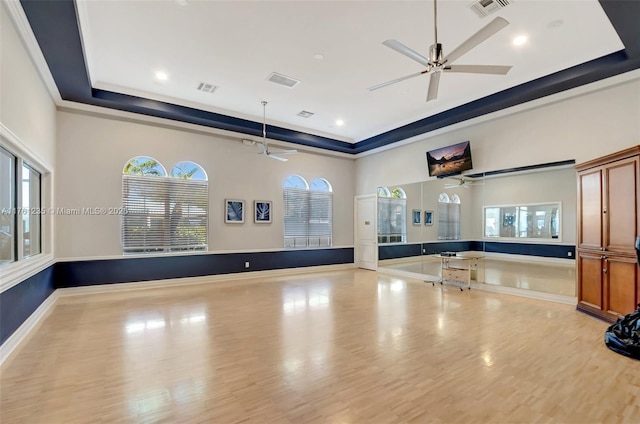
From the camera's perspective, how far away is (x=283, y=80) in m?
5.31

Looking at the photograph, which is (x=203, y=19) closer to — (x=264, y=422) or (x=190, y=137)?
(x=190, y=137)

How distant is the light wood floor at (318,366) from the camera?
2195 millimetres

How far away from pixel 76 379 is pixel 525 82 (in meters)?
7.29

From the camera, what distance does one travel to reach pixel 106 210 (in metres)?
6.05

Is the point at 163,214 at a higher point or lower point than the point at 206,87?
lower

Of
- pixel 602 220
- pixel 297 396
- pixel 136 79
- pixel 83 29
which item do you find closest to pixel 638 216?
pixel 602 220

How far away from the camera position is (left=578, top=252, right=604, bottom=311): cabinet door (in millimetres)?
4316

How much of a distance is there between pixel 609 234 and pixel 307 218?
6.33m

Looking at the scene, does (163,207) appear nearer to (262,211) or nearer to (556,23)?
(262,211)

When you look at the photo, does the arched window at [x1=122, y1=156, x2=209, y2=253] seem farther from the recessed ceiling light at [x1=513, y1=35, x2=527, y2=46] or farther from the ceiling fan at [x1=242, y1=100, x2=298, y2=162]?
the recessed ceiling light at [x1=513, y1=35, x2=527, y2=46]

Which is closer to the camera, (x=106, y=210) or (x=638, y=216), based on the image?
(x=638, y=216)

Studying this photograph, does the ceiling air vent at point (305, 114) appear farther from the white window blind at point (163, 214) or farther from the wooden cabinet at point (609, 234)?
the wooden cabinet at point (609, 234)

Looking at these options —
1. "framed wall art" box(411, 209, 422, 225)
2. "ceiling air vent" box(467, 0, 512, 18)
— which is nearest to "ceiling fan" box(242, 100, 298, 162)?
"framed wall art" box(411, 209, 422, 225)

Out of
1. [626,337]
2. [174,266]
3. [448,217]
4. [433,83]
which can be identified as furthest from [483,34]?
[174,266]
